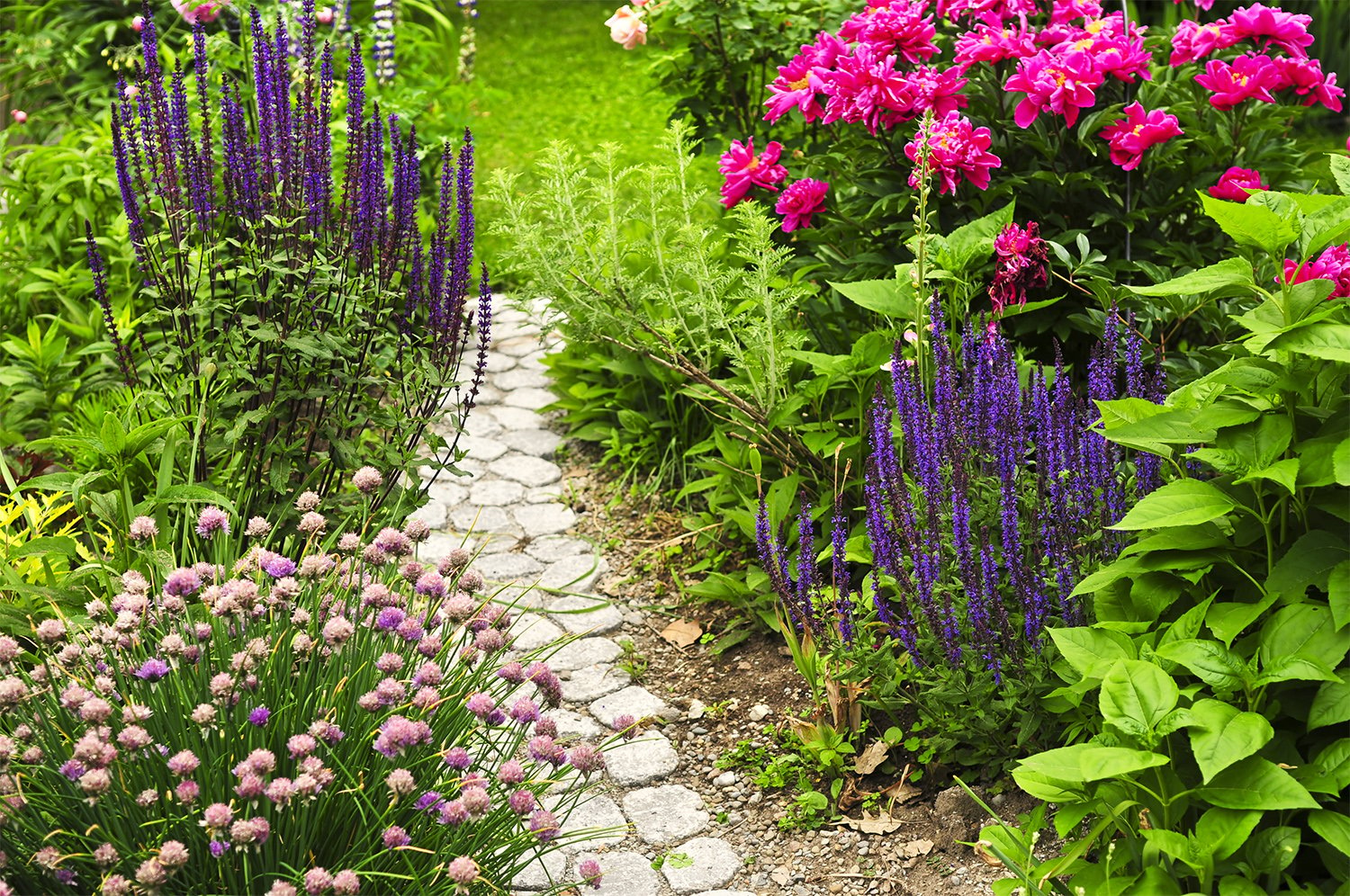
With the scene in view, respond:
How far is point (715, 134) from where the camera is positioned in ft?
14.8

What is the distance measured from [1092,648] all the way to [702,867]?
38.8 inches

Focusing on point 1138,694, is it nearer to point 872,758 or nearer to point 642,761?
point 872,758

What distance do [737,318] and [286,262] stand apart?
47.4 inches

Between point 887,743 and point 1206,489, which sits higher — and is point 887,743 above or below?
below

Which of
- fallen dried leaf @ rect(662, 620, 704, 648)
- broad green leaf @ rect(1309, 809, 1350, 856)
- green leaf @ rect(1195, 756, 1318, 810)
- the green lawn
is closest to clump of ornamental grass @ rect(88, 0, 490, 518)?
fallen dried leaf @ rect(662, 620, 704, 648)

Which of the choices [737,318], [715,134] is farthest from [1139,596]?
[715,134]

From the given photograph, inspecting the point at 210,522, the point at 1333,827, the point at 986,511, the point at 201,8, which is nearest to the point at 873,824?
the point at 986,511

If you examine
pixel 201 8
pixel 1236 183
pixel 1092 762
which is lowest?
pixel 1092 762

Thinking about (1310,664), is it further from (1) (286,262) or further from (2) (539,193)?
(2) (539,193)

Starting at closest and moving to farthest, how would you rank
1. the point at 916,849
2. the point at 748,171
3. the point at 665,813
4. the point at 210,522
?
the point at 210,522
the point at 916,849
the point at 665,813
the point at 748,171

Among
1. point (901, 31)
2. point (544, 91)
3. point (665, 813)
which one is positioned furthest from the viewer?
point (544, 91)

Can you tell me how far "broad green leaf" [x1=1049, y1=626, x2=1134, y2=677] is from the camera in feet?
6.72

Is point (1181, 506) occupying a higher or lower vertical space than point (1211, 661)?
higher

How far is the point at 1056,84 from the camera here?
3072mm
